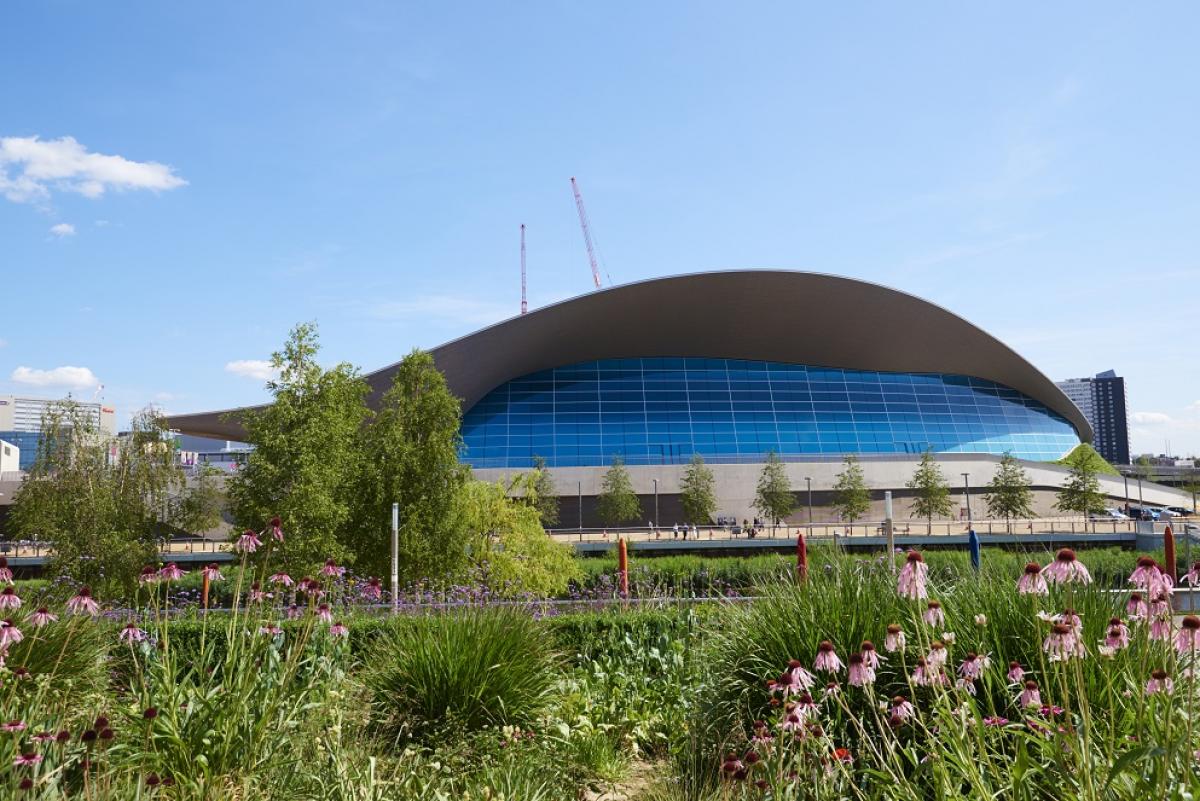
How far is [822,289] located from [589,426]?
18.3 meters

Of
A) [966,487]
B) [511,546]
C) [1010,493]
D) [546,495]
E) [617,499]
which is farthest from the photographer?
[966,487]

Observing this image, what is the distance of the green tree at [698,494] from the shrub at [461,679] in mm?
43758

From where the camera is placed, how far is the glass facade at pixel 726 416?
56.1m

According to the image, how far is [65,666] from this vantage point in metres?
6.87

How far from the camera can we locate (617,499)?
49.0m

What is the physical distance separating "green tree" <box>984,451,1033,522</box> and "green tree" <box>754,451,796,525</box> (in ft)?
42.5

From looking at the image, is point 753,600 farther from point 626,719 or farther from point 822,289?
point 822,289

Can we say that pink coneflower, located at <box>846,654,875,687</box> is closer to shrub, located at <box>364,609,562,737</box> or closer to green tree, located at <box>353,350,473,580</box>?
shrub, located at <box>364,609,562,737</box>

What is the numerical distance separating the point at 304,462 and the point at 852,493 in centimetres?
3840

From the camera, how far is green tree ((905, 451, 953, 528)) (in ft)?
164

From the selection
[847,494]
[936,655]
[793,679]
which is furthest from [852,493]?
[936,655]

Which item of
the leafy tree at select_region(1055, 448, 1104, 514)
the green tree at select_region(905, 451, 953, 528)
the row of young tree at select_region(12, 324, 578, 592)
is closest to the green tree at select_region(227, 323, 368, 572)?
the row of young tree at select_region(12, 324, 578, 592)

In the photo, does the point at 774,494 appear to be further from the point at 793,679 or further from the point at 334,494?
the point at 793,679

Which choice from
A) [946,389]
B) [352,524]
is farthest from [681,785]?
[946,389]
